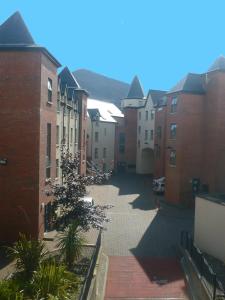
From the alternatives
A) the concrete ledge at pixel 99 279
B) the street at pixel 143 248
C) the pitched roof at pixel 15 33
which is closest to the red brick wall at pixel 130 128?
the street at pixel 143 248

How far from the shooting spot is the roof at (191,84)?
107 feet

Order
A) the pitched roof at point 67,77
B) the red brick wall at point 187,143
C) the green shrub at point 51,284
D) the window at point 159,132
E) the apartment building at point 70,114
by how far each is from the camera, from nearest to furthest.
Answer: the green shrub at point 51,284 < the apartment building at point 70,114 < the red brick wall at point 187,143 < the pitched roof at point 67,77 < the window at point 159,132

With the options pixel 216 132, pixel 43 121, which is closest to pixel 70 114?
pixel 43 121

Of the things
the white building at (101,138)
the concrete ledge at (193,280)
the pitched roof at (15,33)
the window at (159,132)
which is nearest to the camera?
the concrete ledge at (193,280)

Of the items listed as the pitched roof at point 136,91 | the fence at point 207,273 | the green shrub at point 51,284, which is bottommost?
the fence at point 207,273

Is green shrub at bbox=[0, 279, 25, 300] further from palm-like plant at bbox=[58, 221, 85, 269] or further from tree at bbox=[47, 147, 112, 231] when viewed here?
tree at bbox=[47, 147, 112, 231]

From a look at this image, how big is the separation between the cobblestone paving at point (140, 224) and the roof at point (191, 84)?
1168cm

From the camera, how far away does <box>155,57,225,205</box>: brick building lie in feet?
103

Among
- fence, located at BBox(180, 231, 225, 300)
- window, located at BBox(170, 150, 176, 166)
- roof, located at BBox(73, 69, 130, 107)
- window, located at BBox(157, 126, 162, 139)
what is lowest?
fence, located at BBox(180, 231, 225, 300)

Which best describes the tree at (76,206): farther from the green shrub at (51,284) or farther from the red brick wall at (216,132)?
the red brick wall at (216,132)

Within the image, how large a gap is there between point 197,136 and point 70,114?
12.9 metres

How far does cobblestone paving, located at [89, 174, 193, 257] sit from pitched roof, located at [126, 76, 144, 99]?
78.0 ft

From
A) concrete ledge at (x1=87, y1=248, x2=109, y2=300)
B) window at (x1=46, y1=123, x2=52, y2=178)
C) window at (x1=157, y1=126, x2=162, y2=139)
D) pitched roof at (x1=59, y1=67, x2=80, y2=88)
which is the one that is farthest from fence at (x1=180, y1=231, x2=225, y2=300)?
window at (x1=157, y1=126, x2=162, y2=139)

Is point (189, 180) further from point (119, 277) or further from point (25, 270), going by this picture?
point (25, 270)
